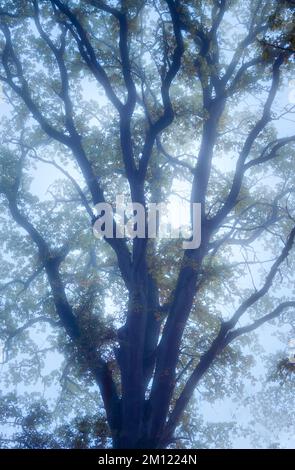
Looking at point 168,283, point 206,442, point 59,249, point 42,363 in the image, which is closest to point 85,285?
point 59,249

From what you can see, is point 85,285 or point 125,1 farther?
point 85,285

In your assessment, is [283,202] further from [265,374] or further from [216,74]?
[265,374]

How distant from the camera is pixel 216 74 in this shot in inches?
461

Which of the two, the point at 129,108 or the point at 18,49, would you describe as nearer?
the point at 129,108

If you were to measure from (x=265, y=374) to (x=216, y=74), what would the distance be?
10632mm

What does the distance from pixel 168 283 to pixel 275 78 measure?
564 cm

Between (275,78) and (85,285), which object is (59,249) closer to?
(85,285)

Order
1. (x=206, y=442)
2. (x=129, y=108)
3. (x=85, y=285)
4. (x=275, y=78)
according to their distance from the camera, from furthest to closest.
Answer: (x=206, y=442), (x=85, y=285), (x=129, y=108), (x=275, y=78)

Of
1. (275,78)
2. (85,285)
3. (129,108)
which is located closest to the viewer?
(275,78)

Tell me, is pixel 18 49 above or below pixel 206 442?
above

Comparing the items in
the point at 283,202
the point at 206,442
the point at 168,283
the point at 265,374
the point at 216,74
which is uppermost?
the point at 216,74

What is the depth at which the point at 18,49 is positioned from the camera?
13102 millimetres

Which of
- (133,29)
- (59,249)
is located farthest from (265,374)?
(133,29)

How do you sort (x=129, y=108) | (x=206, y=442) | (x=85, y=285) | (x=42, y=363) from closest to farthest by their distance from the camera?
(x=129, y=108) < (x=85, y=285) < (x=206, y=442) < (x=42, y=363)
